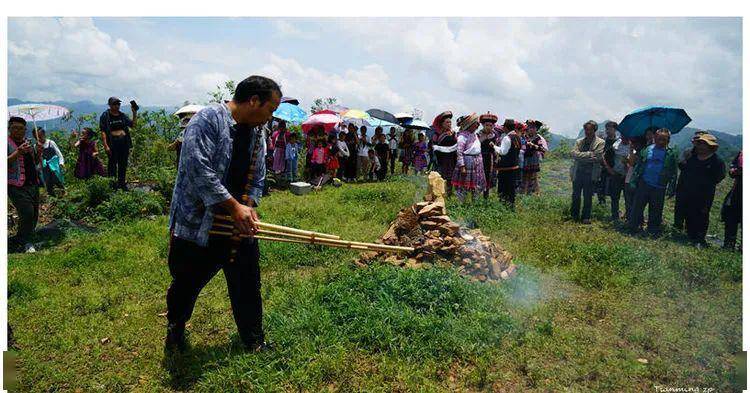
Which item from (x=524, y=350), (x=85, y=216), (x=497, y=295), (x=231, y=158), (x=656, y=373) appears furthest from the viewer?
(x=85, y=216)

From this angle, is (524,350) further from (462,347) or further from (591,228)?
(591,228)

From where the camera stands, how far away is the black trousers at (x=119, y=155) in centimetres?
941

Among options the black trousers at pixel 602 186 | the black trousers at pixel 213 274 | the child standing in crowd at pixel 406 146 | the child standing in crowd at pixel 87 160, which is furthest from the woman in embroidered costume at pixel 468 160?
the child standing in crowd at pixel 87 160

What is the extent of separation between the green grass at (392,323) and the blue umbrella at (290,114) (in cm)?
671

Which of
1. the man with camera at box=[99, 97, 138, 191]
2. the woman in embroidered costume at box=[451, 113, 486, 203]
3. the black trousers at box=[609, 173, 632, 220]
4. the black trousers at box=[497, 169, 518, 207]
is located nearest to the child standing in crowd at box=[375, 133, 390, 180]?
the black trousers at box=[497, 169, 518, 207]

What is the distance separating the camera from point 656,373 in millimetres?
3816

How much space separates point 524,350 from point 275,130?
11516 mm

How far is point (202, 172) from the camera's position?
320 cm

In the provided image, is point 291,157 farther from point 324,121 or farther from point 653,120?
point 653,120

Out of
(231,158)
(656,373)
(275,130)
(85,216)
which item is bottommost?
(656,373)

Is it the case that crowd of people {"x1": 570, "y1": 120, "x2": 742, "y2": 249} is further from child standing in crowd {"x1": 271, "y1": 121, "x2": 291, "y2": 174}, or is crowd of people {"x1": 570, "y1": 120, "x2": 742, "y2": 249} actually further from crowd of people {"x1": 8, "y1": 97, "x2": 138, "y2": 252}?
crowd of people {"x1": 8, "y1": 97, "x2": 138, "y2": 252}

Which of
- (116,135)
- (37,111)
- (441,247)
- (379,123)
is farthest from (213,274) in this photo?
(379,123)

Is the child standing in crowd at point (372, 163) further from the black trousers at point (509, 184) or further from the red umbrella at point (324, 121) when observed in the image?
the black trousers at point (509, 184)

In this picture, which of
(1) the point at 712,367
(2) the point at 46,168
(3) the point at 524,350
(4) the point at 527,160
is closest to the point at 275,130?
(2) the point at 46,168
